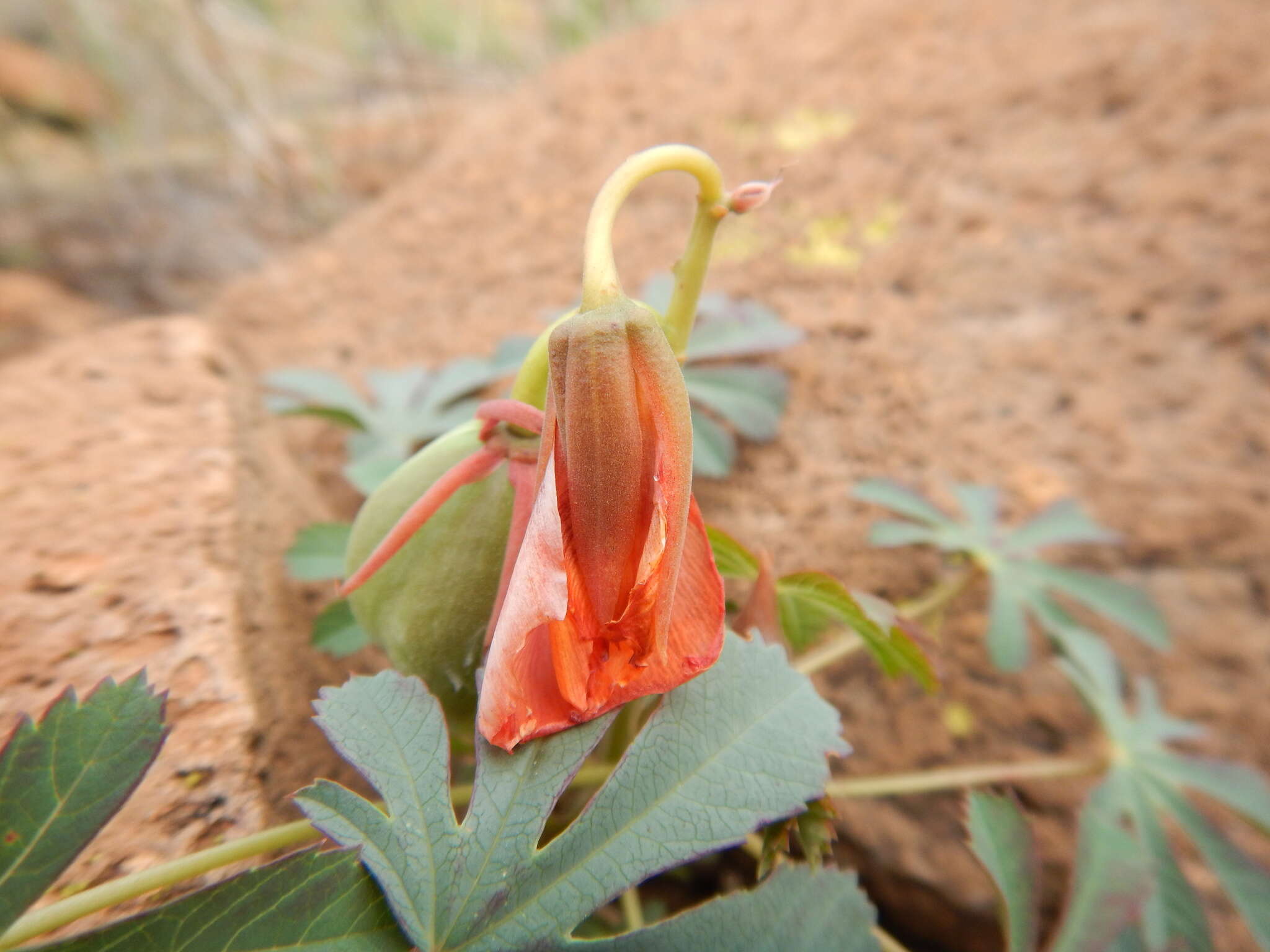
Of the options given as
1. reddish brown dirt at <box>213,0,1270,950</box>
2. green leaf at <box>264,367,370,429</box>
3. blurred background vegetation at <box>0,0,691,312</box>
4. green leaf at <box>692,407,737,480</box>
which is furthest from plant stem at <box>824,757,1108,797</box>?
blurred background vegetation at <box>0,0,691,312</box>

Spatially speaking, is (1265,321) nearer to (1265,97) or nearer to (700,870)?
(1265,97)

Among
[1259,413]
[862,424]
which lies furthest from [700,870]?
[1259,413]

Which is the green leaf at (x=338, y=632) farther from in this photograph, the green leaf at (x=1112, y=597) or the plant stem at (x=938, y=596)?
the green leaf at (x=1112, y=597)

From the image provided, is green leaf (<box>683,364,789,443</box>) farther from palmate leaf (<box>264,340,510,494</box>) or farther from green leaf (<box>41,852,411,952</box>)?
green leaf (<box>41,852,411,952</box>)

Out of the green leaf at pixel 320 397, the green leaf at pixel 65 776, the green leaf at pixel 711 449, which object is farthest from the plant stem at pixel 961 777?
the green leaf at pixel 320 397

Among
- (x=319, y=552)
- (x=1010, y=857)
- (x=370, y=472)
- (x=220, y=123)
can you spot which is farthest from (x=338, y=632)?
(x=220, y=123)

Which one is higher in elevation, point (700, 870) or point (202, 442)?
point (202, 442)
